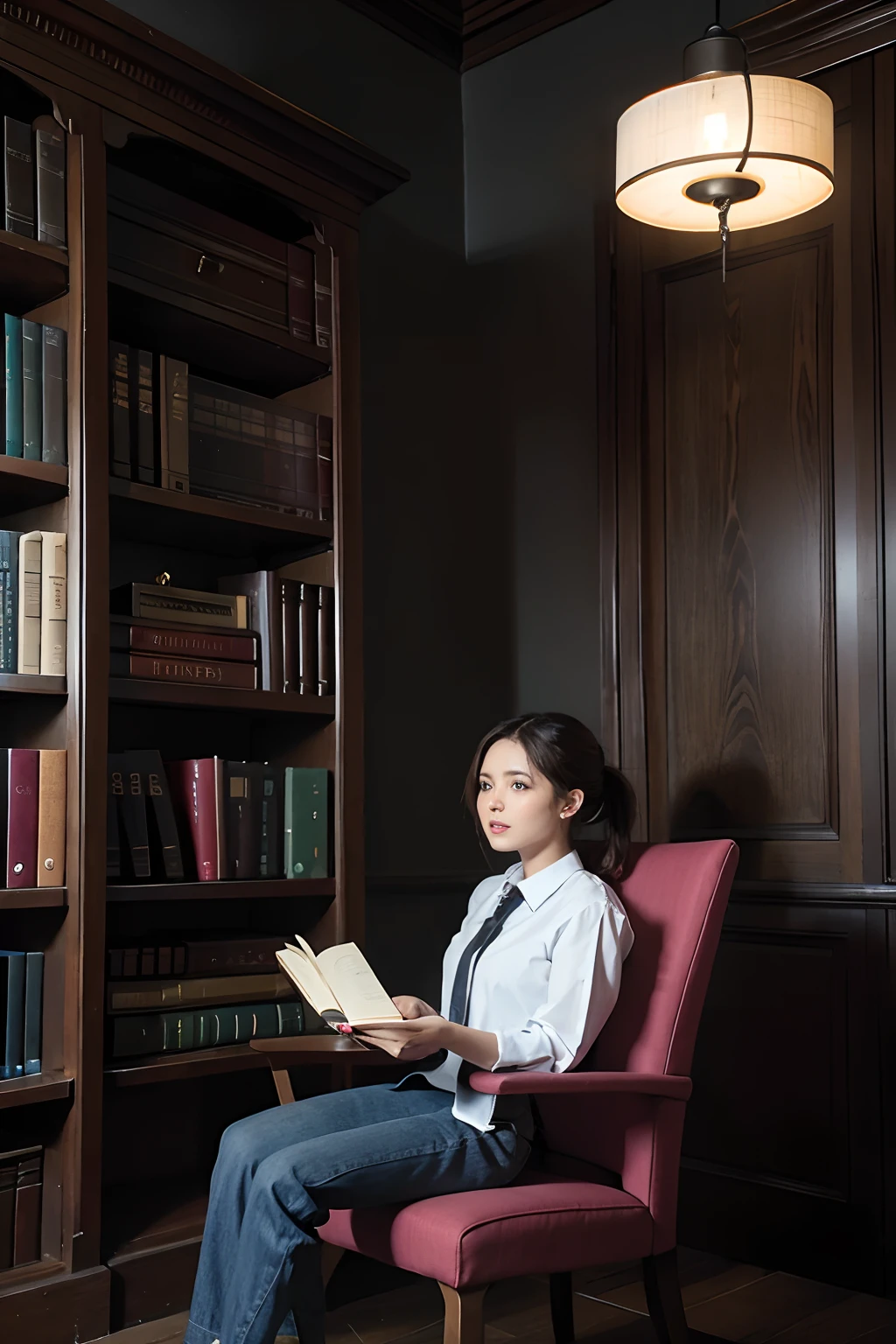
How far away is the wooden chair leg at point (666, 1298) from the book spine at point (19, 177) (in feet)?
6.49

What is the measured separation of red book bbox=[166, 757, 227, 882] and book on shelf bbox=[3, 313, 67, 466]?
24.8 inches

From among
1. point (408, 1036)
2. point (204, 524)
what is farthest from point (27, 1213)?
point (204, 524)

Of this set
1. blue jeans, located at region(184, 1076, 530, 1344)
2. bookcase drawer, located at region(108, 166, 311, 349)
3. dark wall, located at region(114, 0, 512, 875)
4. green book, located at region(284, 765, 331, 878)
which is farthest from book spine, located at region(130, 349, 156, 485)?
blue jeans, located at region(184, 1076, 530, 1344)

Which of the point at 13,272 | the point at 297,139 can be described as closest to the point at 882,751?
the point at 297,139

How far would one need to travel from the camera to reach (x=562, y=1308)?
83.8 inches

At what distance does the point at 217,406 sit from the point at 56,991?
1.17 meters

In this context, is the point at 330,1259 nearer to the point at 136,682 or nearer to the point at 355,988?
the point at 355,988

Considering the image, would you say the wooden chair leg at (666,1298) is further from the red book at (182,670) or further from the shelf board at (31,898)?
the red book at (182,670)

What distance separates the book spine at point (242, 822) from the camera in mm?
2395

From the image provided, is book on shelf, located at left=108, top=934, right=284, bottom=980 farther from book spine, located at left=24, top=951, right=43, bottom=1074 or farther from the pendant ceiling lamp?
the pendant ceiling lamp

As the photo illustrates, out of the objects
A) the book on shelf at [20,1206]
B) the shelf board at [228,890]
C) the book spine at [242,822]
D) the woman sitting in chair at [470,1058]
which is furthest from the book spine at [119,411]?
the book on shelf at [20,1206]

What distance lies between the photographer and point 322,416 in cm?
263

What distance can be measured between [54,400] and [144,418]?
7.6 inches

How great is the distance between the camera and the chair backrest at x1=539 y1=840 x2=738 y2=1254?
1.83 metres
